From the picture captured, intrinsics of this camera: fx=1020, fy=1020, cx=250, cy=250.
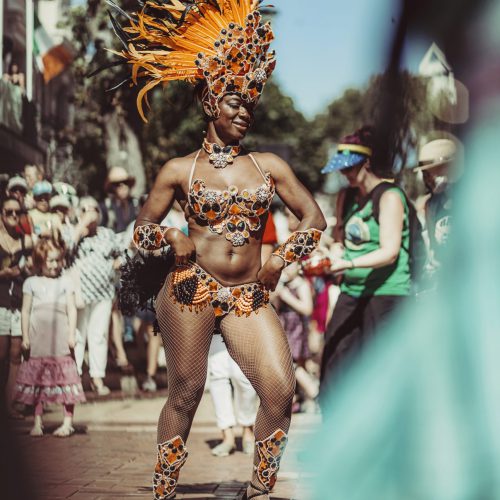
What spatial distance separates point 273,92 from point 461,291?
103ft

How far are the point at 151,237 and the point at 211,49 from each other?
2.73ft

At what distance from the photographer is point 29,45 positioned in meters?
7.81

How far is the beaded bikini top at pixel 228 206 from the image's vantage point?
4.21 metres

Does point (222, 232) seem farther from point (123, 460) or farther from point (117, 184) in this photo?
point (117, 184)

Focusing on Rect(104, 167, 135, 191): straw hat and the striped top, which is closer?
the striped top

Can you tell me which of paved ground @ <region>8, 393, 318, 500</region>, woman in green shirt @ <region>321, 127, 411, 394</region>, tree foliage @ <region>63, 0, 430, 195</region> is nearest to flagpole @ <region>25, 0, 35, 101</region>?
tree foliage @ <region>63, 0, 430, 195</region>

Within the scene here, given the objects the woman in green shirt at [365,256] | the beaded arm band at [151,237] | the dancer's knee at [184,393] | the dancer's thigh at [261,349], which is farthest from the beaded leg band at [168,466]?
the woman in green shirt at [365,256]

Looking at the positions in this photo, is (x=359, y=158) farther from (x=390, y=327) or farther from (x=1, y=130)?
(x=1, y=130)

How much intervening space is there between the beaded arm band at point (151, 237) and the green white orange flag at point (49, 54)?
412cm

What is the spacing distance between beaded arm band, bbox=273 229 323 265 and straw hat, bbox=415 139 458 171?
1.90ft

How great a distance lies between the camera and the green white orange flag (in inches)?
317

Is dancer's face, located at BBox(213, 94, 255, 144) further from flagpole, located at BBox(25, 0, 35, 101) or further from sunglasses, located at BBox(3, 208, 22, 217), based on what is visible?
flagpole, located at BBox(25, 0, 35, 101)

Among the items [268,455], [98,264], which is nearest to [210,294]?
[268,455]

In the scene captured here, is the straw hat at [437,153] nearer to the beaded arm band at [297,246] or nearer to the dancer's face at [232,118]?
the beaded arm band at [297,246]
